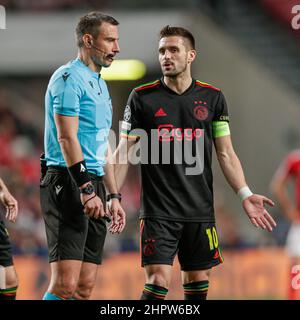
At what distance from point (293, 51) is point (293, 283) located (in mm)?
8333

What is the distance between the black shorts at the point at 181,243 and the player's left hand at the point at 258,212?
387mm

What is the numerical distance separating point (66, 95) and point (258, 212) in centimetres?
157

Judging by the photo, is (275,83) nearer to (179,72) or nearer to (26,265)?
(26,265)

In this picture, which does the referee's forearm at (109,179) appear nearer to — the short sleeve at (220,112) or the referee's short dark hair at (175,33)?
the short sleeve at (220,112)

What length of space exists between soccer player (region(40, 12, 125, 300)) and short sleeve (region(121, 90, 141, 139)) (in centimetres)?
25

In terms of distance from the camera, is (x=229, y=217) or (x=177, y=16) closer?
(x=229, y=217)

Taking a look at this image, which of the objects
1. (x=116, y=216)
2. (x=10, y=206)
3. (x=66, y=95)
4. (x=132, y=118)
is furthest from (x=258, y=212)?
(x=10, y=206)

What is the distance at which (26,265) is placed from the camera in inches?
506

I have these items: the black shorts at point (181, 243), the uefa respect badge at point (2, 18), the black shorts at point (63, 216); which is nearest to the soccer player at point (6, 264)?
the black shorts at point (63, 216)

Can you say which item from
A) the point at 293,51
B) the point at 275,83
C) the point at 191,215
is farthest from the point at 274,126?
the point at 191,215

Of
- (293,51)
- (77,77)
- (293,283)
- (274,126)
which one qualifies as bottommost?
(293,283)

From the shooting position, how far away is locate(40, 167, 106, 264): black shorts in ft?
21.5

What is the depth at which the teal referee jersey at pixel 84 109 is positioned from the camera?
21.3 ft
